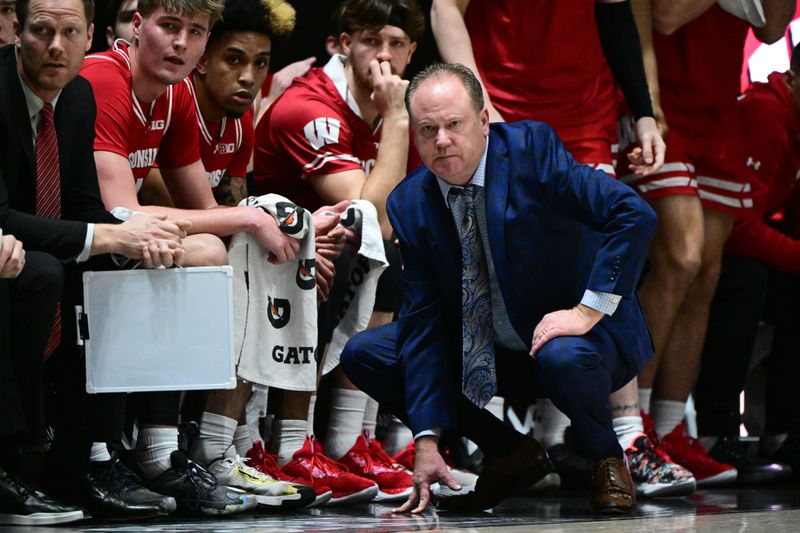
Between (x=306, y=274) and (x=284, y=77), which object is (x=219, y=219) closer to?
(x=306, y=274)

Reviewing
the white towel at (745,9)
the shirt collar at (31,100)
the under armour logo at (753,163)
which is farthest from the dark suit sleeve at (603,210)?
the under armour logo at (753,163)

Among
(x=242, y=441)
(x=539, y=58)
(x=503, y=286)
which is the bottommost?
(x=242, y=441)

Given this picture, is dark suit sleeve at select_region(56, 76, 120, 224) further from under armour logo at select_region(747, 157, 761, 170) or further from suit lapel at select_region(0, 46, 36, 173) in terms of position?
under armour logo at select_region(747, 157, 761, 170)

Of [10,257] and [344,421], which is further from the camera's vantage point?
[344,421]

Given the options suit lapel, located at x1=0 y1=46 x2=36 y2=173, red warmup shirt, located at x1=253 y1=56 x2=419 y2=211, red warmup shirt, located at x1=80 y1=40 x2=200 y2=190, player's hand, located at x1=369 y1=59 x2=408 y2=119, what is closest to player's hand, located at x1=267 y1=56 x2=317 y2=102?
red warmup shirt, located at x1=253 y1=56 x2=419 y2=211

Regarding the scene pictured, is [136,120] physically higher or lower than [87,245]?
higher

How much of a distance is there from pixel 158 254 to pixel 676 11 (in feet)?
7.54

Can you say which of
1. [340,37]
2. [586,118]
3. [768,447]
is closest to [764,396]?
[768,447]

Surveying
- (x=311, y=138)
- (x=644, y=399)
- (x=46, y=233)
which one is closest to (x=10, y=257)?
(x=46, y=233)

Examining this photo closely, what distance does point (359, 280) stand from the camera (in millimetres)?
3805

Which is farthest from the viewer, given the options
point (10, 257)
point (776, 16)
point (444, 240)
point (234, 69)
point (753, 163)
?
point (753, 163)

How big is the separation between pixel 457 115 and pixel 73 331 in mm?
1071

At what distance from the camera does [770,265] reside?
4988 mm

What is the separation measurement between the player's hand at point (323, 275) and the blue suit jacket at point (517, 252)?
367 mm
